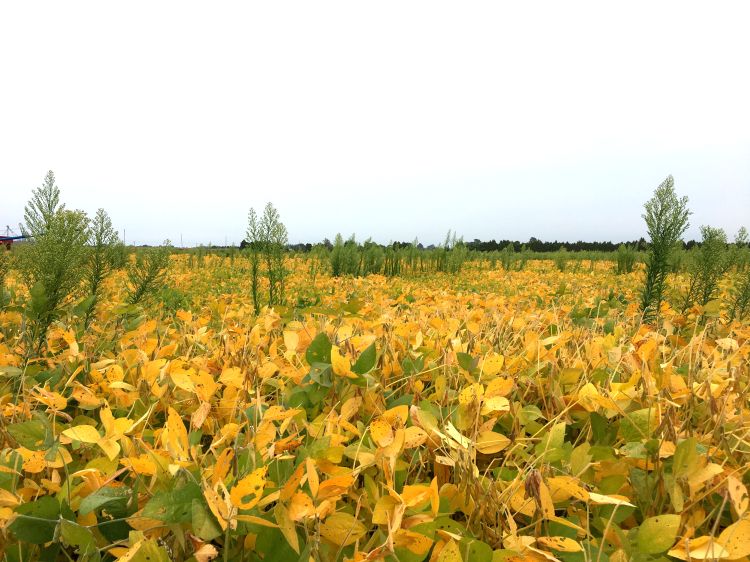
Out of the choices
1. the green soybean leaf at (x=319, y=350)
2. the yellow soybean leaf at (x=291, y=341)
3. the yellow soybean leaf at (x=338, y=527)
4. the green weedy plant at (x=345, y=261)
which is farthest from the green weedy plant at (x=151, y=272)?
the green weedy plant at (x=345, y=261)

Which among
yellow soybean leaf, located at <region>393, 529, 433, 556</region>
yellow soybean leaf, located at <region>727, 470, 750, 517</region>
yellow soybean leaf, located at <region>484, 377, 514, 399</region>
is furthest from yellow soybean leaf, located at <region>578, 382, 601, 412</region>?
yellow soybean leaf, located at <region>393, 529, 433, 556</region>

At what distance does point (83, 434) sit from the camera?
0.87 meters

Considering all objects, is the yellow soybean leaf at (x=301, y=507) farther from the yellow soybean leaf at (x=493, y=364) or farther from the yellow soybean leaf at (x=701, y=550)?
the yellow soybean leaf at (x=493, y=364)

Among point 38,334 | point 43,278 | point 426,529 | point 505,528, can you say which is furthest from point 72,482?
point 43,278

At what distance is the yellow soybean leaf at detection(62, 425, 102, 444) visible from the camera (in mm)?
856

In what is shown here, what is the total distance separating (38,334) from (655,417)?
2.22m

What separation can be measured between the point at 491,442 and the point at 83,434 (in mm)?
745

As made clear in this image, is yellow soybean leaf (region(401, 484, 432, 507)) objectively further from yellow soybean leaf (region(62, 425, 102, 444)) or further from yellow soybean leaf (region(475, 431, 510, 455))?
yellow soybean leaf (region(62, 425, 102, 444))

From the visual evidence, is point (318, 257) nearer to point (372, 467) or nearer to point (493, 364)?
point (493, 364)

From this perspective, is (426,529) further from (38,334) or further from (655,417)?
(38,334)

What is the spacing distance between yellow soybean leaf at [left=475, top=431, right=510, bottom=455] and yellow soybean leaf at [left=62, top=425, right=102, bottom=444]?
2.29 feet

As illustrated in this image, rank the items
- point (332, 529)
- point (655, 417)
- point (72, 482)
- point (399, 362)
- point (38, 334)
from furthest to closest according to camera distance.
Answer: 1. point (38, 334)
2. point (399, 362)
3. point (655, 417)
4. point (72, 482)
5. point (332, 529)

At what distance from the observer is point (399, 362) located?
156 cm

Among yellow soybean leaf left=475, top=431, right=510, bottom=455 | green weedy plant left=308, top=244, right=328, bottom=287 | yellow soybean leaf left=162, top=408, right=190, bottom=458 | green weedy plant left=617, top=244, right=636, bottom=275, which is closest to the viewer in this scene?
yellow soybean leaf left=162, top=408, right=190, bottom=458
